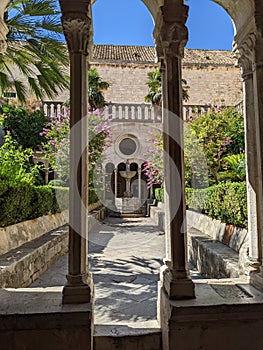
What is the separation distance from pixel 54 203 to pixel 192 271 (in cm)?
345

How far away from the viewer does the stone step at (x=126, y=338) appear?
2.07 metres

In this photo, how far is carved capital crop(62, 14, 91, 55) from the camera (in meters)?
2.25

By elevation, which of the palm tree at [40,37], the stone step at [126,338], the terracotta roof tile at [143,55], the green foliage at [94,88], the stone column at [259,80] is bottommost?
the stone step at [126,338]

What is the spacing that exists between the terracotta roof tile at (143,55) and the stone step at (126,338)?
20.4 meters

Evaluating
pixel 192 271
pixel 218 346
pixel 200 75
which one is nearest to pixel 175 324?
pixel 218 346

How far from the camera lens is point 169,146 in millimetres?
2293

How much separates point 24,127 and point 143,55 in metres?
11.7

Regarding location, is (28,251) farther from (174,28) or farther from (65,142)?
(65,142)

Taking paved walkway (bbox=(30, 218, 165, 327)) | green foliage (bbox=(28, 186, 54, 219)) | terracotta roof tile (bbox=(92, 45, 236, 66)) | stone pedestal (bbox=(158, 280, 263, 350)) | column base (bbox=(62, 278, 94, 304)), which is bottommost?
paved walkway (bbox=(30, 218, 165, 327))

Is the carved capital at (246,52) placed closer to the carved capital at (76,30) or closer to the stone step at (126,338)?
the carved capital at (76,30)

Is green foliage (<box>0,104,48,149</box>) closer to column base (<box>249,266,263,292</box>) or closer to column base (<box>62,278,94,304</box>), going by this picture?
column base (<box>62,278,94,304</box>)

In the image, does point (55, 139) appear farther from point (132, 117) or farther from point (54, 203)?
point (132, 117)

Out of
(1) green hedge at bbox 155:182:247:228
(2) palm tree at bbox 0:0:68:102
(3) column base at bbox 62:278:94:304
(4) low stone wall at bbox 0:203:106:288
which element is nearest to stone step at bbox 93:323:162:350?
(3) column base at bbox 62:278:94:304

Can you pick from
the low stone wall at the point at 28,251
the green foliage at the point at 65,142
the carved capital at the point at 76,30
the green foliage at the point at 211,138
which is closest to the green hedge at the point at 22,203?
the low stone wall at the point at 28,251
